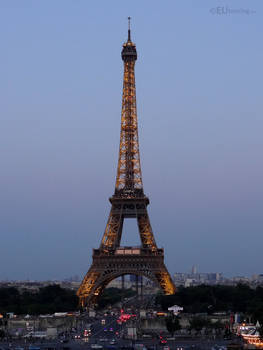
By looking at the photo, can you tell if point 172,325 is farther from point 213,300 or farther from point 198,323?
point 213,300

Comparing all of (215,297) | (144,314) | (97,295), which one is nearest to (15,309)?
(97,295)

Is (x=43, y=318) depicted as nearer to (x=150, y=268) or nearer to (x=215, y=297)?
(x=150, y=268)

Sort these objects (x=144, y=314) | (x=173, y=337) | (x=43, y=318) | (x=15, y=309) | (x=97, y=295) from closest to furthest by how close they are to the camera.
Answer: (x=173, y=337) → (x=43, y=318) → (x=144, y=314) → (x=15, y=309) → (x=97, y=295)

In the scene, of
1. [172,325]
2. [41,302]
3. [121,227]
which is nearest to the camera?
[172,325]

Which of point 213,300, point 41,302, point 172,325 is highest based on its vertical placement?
point 41,302

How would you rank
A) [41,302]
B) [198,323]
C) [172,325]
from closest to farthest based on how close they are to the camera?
1. [172,325]
2. [198,323]
3. [41,302]

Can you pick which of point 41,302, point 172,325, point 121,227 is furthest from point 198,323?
point 41,302

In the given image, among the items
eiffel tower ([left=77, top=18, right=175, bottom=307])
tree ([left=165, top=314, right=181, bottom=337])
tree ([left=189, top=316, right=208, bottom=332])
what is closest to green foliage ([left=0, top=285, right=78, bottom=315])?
eiffel tower ([left=77, top=18, right=175, bottom=307])
